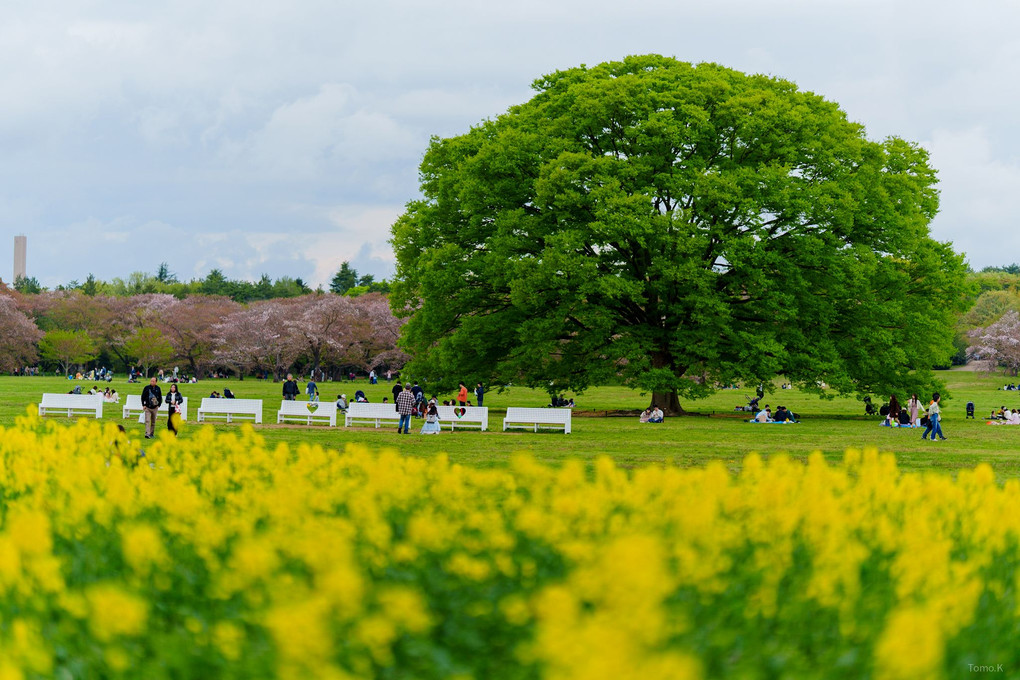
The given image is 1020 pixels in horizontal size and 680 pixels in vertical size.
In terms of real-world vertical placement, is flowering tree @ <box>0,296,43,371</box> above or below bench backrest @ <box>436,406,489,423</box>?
above

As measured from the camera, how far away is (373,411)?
88.4 feet

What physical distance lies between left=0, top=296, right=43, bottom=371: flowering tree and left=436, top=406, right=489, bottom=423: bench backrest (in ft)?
226

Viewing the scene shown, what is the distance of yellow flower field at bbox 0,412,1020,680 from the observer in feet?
12.4

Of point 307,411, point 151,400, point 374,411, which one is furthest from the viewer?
point 307,411

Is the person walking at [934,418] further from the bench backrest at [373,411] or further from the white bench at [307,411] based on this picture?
the white bench at [307,411]

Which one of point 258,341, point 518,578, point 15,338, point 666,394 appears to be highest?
point 258,341

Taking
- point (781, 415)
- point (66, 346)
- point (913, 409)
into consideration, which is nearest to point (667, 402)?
point (781, 415)

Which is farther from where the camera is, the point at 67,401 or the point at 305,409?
the point at 67,401

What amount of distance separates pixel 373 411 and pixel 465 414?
109 inches

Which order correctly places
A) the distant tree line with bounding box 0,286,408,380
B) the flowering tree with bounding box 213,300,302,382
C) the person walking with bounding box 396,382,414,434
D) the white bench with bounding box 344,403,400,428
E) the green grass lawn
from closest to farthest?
the green grass lawn
the person walking with bounding box 396,382,414,434
the white bench with bounding box 344,403,400,428
the distant tree line with bounding box 0,286,408,380
the flowering tree with bounding box 213,300,302,382

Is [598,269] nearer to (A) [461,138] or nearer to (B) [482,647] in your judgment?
(A) [461,138]

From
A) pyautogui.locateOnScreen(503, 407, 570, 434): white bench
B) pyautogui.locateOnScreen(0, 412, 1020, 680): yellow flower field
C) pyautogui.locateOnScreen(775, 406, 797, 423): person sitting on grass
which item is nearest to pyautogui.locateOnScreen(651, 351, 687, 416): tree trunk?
pyautogui.locateOnScreen(775, 406, 797, 423): person sitting on grass

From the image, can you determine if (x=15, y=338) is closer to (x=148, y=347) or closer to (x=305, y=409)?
(x=148, y=347)

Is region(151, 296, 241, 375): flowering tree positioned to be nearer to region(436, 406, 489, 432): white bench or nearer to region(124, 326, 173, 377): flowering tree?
region(124, 326, 173, 377): flowering tree
